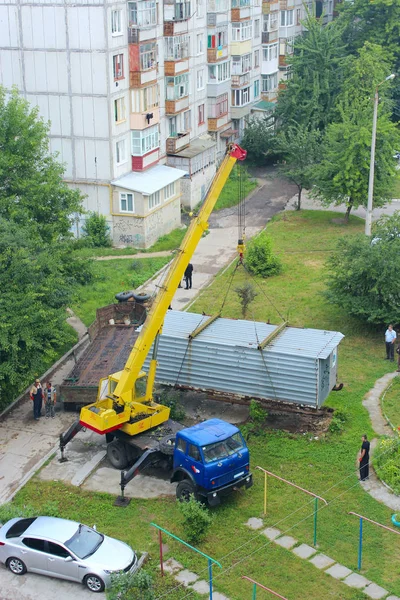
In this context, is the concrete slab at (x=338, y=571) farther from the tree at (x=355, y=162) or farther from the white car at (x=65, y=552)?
the tree at (x=355, y=162)

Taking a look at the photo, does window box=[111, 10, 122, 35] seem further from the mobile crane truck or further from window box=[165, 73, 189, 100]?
the mobile crane truck

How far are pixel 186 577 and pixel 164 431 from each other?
510 cm

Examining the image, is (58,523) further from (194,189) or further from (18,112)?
(194,189)

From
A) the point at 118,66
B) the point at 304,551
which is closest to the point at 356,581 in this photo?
the point at 304,551

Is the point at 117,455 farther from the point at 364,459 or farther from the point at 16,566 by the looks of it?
the point at 364,459

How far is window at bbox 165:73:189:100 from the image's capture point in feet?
157

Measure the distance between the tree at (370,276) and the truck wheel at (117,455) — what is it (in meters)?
11.3

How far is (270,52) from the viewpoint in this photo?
2467 inches

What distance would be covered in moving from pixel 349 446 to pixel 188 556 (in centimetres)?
630

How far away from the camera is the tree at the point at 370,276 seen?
98.2ft

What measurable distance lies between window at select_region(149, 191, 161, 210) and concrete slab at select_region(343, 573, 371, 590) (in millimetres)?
27638

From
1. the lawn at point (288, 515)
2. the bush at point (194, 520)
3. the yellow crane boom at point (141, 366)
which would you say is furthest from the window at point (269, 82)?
the bush at point (194, 520)

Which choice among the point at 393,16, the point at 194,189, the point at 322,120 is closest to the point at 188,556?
the point at 194,189

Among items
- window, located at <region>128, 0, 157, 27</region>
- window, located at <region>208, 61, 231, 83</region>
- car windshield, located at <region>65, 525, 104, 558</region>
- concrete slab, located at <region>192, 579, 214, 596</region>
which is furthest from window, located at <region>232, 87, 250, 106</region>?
concrete slab, located at <region>192, 579, 214, 596</region>
